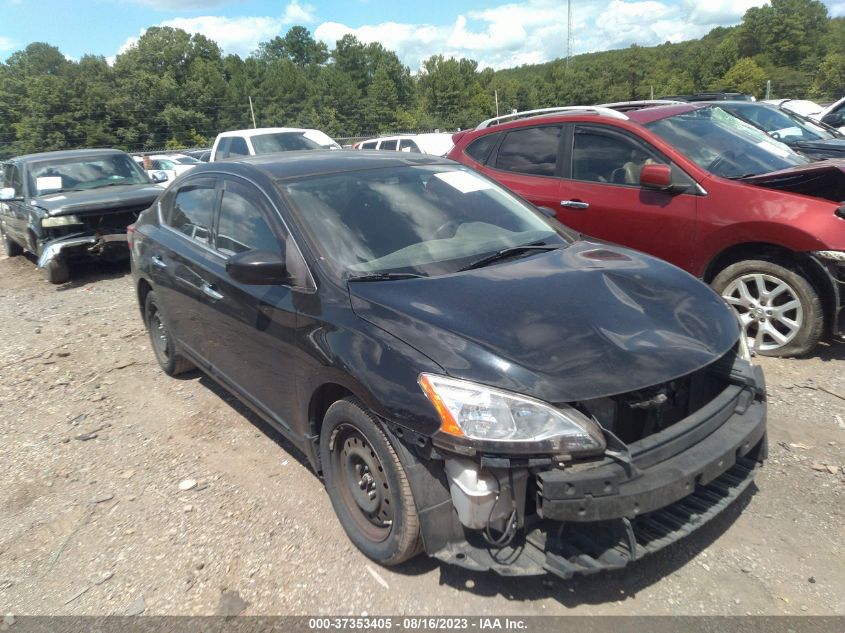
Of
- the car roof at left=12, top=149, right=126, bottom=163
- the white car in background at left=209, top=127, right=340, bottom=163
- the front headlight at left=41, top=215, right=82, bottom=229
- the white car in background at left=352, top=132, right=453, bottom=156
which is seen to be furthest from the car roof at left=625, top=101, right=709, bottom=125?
the white car in background at left=352, top=132, right=453, bottom=156

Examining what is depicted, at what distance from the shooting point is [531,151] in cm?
600

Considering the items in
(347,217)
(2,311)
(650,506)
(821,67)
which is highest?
(821,67)

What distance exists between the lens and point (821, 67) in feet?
186

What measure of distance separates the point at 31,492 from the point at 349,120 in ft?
205

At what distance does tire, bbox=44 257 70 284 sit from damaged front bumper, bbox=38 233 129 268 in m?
0.07

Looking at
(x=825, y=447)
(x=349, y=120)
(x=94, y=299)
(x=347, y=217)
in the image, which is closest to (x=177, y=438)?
(x=347, y=217)

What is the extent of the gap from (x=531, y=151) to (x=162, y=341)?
3.83 meters

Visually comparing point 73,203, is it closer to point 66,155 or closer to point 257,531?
point 66,155

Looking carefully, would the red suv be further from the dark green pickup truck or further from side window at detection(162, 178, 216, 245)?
the dark green pickup truck

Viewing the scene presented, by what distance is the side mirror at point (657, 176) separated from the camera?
4.82 metres

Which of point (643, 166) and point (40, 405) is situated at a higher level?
point (643, 166)

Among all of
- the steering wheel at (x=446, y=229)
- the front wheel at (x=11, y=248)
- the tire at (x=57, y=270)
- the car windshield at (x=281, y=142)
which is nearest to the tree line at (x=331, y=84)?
the front wheel at (x=11, y=248)

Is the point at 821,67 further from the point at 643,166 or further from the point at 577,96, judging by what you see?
the point at 643,166

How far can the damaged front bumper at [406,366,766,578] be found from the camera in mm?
2125
